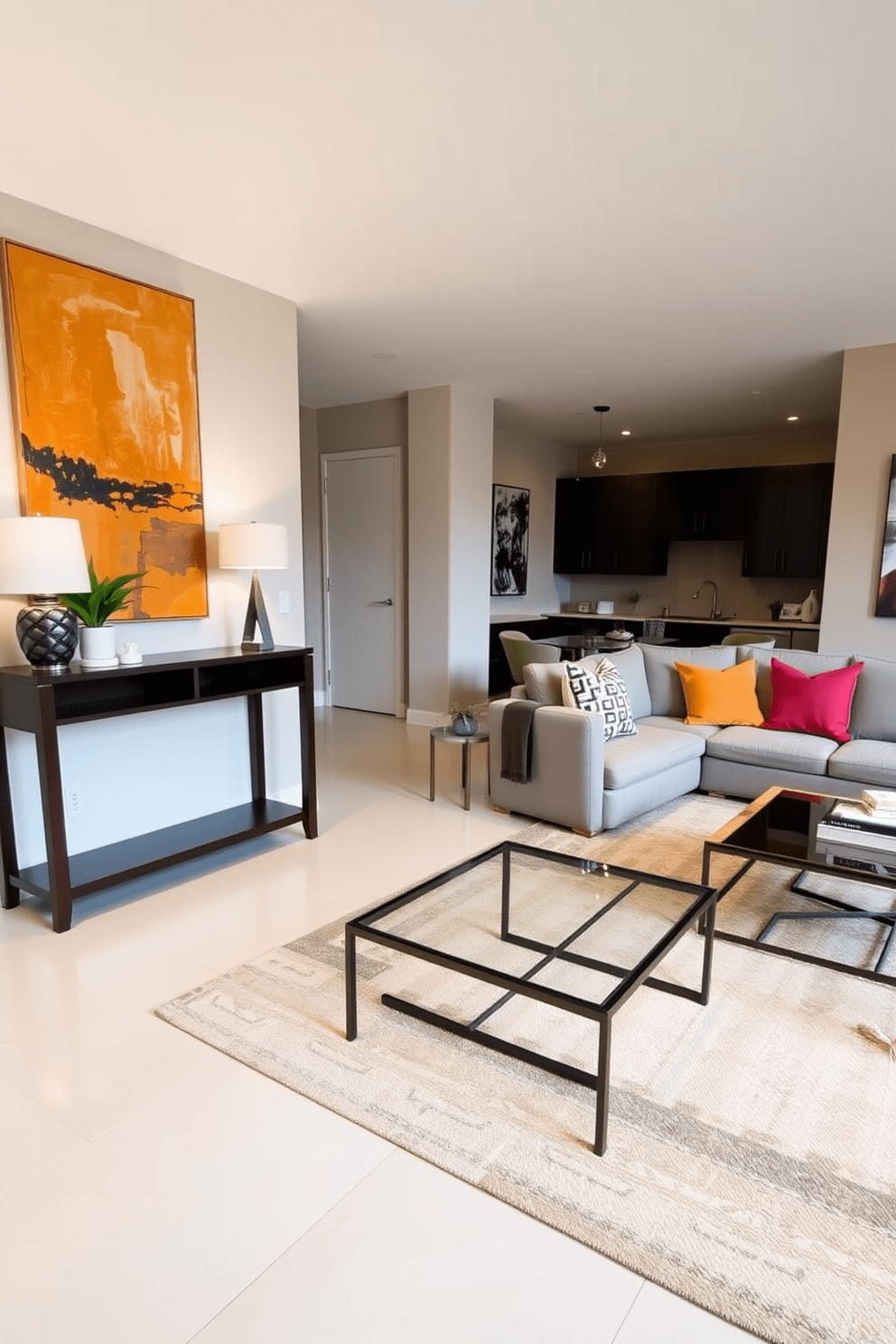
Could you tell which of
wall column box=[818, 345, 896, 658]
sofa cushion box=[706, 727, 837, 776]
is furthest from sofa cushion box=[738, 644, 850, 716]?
wall column box=[818, 345, 896, 658]

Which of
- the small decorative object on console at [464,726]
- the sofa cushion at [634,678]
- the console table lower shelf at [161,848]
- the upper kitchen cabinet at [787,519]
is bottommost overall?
the console table lower shelf at [161,848]

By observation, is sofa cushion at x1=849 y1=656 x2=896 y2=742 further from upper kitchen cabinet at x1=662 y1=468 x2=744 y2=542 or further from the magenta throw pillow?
upper kitchen cabinet at x1=662 y1=468 x2=744 y2=542

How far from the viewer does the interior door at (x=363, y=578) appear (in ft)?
21.0

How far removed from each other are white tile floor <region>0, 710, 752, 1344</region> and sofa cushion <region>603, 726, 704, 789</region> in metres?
2.10

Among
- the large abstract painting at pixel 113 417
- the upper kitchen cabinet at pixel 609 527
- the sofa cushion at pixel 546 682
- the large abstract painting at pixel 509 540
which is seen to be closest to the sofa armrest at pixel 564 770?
the sofa cushion at pixel 546 682

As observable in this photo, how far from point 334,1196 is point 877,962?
74.5 inches

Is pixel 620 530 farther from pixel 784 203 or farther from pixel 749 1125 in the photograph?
pixel 749 1125

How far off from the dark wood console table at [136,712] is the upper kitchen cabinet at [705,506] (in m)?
5.52

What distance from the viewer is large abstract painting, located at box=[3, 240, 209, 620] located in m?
2.88

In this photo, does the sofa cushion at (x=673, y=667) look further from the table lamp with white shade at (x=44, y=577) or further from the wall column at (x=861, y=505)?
the table lamp with white shade at (x=44, y=577)

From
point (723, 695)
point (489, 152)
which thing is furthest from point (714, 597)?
point (489, 152)

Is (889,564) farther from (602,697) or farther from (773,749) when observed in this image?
(602,697)

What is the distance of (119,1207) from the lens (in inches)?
61.7

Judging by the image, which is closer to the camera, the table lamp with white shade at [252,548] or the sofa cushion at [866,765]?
the table lamp with white shade at [252,548]
